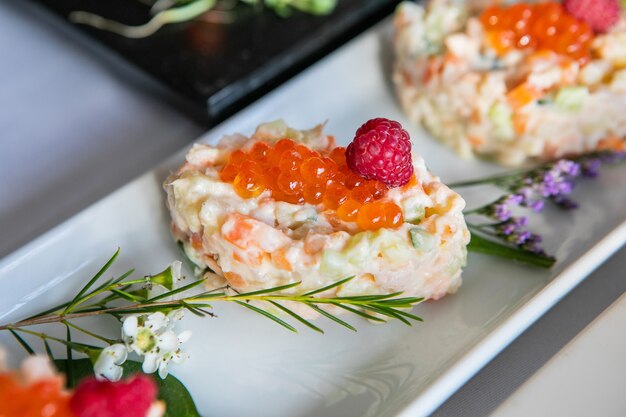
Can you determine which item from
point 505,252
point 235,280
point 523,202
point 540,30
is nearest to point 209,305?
point 235,280

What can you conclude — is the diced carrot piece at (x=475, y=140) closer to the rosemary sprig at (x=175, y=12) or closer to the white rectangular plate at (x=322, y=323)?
the white rectangular plate at (x=322, y=323)

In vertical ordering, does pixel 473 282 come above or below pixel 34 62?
below

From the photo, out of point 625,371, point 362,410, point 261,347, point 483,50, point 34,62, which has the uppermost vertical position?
point 34,62

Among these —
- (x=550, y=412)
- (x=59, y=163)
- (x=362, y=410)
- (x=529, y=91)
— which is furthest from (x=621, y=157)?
(x=59, y=163)

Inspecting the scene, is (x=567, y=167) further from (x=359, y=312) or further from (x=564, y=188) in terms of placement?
(x=359, y=312)

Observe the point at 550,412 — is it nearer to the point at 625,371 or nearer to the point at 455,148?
the point at 625,371

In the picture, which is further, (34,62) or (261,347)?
(34,62)
